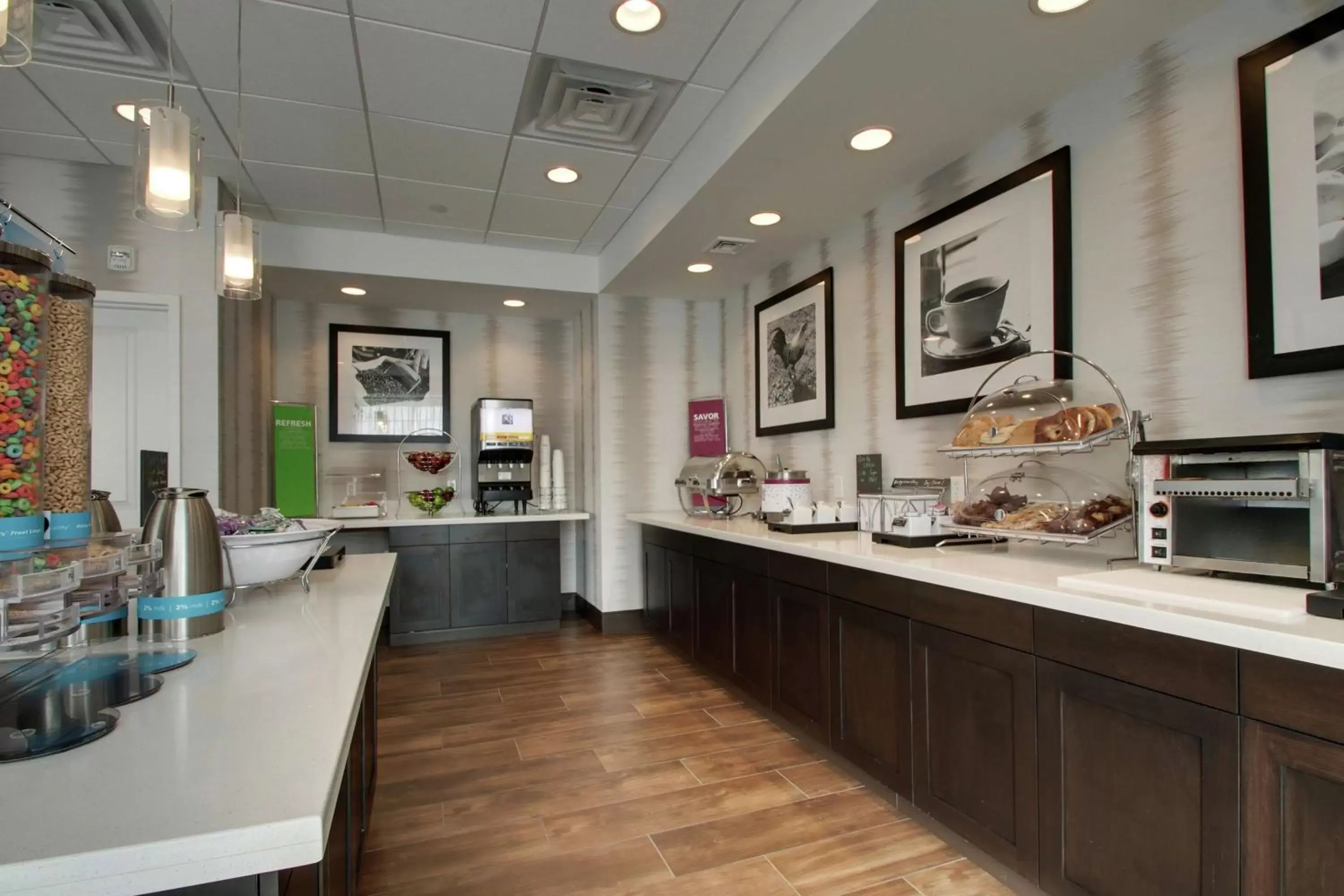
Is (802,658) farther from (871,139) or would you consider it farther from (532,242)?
(532,242)

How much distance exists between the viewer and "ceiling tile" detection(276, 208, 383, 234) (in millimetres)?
4043

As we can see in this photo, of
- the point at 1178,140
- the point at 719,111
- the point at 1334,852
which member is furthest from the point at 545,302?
the point at 1334,852

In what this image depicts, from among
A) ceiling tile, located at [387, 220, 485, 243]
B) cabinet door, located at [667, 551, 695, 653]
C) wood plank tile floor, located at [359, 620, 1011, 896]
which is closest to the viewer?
wood plank tile floor, located at [359, 620, 1011, 896]

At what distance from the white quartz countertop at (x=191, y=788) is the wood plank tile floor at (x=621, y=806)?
127cm

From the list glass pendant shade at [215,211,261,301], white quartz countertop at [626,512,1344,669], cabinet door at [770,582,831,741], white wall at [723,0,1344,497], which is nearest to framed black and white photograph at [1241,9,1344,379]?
white wall at [723,0,1344,497]

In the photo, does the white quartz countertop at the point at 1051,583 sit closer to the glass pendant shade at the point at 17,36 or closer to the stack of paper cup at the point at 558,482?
the glass pendant shade at the point at 17,36

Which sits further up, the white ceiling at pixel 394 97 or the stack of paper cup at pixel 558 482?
the white ceiling at pixel 394 97

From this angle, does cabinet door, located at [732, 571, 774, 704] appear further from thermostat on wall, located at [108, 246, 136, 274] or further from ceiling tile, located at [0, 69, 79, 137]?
ceiling tile, located at [0, 69, 79, 137]

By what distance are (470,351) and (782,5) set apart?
3858 mm

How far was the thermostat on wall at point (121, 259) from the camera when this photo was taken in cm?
342

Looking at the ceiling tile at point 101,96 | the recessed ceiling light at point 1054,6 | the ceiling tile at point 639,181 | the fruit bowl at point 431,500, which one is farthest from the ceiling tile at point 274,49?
the fruit bowl at point 431,500

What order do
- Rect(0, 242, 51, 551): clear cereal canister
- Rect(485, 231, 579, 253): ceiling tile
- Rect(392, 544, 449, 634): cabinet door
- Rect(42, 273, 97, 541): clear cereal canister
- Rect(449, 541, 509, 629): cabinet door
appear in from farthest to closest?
Rect(449, 541, 509, 629): cabinet door, Rect(392, 544, 449, 634): cabinet door, Rect(485, 231, 579, 253): ceiling tile, Rect(42, 273, 97, 541): clear cereal canister, Rect(0, 242, 51, 551): clear cereal canister

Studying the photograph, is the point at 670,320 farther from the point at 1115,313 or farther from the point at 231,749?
the point at 231,749

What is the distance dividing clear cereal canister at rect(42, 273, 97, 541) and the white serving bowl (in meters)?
0.63
